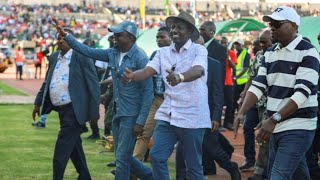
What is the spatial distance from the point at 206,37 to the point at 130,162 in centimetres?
287

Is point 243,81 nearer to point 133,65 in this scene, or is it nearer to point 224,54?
point 224,54

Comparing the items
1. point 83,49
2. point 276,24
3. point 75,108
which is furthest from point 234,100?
point 276,24

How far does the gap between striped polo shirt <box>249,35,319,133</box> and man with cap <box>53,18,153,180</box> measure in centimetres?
159

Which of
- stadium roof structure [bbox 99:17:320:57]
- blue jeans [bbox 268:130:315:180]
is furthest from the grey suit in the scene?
stadium roof structure [bbox 99:17:320:57]

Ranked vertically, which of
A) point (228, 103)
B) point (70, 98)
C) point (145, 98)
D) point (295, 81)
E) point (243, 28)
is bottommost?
point (228, 103)

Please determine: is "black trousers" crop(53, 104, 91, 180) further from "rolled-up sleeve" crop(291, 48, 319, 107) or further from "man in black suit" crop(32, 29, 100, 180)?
"rolled-up sleeve" crop(291, 48, 319, 107)

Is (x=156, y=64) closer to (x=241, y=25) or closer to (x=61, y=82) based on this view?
(x=61, y=82)

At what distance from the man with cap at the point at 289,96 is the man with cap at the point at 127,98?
5.16ft

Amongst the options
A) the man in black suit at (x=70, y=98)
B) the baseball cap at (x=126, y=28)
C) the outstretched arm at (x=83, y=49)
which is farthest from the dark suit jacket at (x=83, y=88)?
the baseball cap at (x=126, y=28)

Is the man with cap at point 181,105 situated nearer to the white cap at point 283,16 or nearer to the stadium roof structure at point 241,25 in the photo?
the white cap at point 283,16

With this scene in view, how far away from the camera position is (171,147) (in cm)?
649

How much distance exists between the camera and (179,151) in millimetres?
7777

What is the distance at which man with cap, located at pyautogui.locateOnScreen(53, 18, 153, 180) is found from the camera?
696 cm

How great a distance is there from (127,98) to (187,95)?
2.92 feet
